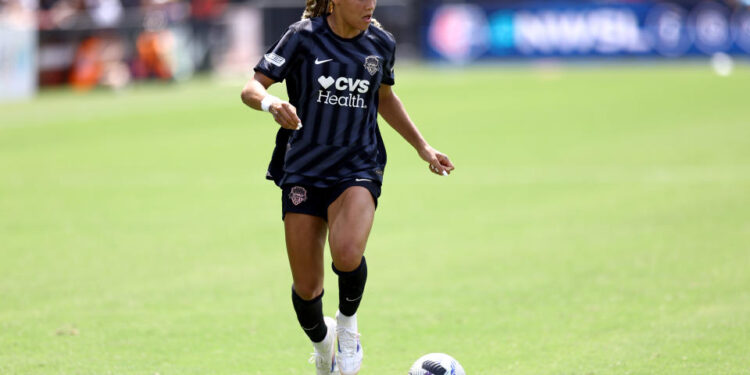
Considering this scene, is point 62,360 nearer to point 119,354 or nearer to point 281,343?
point 119,354

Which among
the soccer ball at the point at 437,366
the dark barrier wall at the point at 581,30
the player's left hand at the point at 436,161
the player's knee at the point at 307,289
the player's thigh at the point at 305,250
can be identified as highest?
the player's left hand at the point at 436,161

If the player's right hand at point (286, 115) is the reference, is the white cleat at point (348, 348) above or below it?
below

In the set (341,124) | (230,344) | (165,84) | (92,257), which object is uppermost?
(341,124)

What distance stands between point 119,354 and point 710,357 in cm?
349

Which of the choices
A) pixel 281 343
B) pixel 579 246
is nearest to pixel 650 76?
pixel 579 246

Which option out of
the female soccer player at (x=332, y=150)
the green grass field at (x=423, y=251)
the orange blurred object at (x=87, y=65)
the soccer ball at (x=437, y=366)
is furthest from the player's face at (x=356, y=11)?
the orange blurred object at (x=87, y=65)

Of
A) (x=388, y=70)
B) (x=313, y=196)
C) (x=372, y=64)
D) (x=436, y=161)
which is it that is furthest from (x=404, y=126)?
(x=313, y=196)

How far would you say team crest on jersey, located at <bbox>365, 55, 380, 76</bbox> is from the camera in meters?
5.55

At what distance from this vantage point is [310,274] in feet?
18.4

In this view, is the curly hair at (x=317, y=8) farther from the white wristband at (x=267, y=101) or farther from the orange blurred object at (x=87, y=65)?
the orange blurred object at (x=87, y=65)

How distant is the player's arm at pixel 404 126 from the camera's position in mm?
5863

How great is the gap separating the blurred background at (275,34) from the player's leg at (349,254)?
2235 cm

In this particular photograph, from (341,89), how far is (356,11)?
1.36 ft

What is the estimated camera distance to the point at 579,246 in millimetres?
9570
